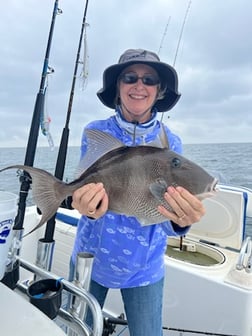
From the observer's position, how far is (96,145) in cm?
109

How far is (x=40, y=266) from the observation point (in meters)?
1.20

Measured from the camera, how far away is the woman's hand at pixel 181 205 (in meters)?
0.94

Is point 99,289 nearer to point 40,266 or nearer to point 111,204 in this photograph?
point 40,266

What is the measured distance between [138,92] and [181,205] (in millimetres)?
514

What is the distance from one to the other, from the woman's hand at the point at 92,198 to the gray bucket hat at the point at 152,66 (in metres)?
0.56

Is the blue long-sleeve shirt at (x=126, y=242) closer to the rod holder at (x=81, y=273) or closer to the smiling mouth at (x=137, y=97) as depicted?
the smiling mouth at (x=137, y=97)

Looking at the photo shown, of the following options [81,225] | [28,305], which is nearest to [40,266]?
[81,225]

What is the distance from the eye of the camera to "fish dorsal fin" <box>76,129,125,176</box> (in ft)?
3.50

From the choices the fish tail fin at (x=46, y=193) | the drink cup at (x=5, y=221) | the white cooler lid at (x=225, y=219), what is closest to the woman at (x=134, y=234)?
the fish tail fin at (x=46, y=193)

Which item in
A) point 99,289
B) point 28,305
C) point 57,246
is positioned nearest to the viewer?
point 28,305

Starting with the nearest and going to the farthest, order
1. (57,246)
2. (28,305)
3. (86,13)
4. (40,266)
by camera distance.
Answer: (28,305) < (40,266) < (86,13) < (57,246)

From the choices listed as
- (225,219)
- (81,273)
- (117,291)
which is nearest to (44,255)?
(81,273)

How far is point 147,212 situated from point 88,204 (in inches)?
7.8

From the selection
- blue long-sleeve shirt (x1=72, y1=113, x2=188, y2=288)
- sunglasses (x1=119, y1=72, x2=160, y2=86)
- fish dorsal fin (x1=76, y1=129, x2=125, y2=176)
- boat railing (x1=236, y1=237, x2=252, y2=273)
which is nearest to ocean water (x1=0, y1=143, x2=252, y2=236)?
fish dorsal fin (x1=76, y1=129, x2=125, y2=176)
